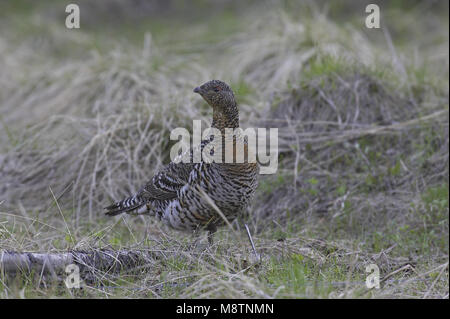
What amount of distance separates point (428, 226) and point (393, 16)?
281 inches

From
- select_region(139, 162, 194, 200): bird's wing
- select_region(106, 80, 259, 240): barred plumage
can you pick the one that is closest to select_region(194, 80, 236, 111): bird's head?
select_region(106, 80, 259, 240): barred plumage

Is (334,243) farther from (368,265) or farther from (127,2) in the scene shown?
(127,2)

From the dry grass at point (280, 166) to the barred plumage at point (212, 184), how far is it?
0.64 ft

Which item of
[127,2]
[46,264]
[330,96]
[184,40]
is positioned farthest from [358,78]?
[127,2]

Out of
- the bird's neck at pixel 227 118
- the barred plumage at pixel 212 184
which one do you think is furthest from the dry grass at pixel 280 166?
the bird's neck at pixel 227 118

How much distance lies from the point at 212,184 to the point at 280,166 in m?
2.20

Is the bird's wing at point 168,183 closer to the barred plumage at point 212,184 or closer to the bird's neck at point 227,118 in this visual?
the barred plumage at point 212,184

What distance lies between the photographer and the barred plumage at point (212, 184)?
12.8 ft

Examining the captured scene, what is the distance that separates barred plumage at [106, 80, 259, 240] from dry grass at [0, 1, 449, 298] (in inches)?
7.7

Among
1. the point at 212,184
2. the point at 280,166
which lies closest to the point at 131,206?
the point at 212,184

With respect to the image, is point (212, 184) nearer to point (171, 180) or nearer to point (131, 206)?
point (171, 180)

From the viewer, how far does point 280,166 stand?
603 cm

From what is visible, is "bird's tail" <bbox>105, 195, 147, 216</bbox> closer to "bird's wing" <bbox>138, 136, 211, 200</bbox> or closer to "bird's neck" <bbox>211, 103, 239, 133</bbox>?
"bird's wing" <bbox>138, 136, 211, 200</bbox>
